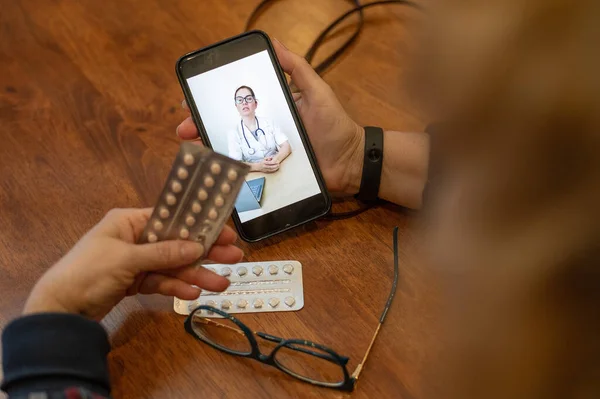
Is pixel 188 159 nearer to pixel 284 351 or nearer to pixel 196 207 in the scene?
pixel 196 207

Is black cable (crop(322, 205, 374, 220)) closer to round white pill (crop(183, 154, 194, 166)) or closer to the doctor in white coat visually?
the doctor in white coat

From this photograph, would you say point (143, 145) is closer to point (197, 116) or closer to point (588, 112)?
point (197, 116)

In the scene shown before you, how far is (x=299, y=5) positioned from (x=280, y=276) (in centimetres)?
37

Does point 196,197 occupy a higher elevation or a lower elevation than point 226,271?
higher

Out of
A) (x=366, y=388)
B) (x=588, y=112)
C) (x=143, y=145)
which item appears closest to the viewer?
(x=588, y=112)

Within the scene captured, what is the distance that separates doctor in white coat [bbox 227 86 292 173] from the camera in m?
0.49

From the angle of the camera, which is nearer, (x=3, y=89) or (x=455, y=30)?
(x=455, y=30)

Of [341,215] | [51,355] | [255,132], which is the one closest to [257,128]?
[255,132]

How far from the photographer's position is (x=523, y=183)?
23 cm

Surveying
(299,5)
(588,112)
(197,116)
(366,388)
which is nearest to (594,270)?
(588,112)

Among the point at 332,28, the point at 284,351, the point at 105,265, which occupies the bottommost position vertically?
the point at 284,351

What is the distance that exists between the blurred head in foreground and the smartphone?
0.21m

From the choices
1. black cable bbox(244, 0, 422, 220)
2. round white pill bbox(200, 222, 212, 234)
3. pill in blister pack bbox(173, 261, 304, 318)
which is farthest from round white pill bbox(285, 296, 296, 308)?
black cable bbox(244, 0, 422, 220)

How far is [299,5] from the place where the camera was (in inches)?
25.0
